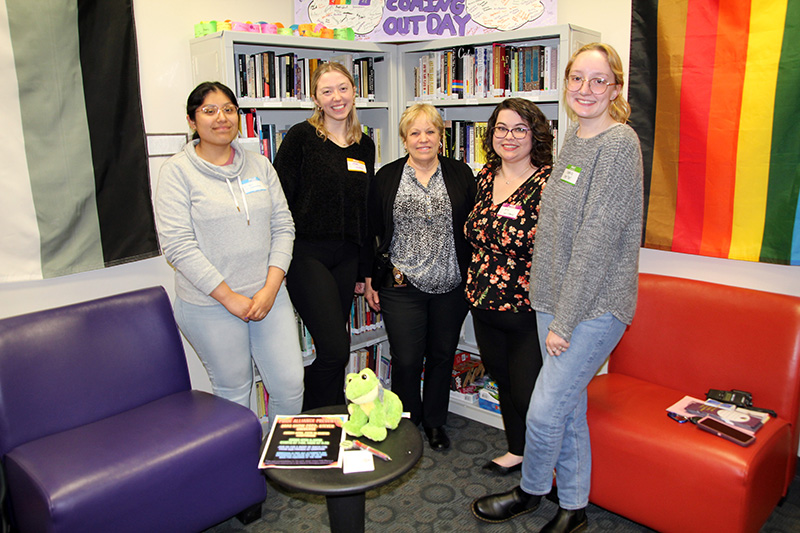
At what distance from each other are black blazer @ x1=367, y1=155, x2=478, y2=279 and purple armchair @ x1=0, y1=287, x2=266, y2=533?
95 cm

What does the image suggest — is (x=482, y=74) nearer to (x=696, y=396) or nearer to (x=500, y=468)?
(x=696, y=396)

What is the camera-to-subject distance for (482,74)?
3.03 meters

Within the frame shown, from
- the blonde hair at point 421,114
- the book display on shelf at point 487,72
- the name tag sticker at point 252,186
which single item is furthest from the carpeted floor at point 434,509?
the book display on shelf at point 487,72

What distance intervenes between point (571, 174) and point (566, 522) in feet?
4.05

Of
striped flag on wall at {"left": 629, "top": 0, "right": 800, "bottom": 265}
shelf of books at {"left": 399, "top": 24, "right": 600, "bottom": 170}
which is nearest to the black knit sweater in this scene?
shelf of books at {"left": 399, "top": 24, "right": 600, "bottom": 170}

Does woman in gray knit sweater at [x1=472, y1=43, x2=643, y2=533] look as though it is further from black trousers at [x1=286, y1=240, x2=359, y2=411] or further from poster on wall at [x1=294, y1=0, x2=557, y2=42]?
poster on wall at [x1=294, y1=0, x2=557, y2=42]

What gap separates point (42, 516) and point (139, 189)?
4.62 ft

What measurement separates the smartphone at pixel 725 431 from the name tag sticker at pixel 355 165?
5.40ft

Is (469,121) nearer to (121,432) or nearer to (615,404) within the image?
(615,404)

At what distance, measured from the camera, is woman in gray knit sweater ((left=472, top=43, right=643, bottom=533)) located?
1750 millimetres

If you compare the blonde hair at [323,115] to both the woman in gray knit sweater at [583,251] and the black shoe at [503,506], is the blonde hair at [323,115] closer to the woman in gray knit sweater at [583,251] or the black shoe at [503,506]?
the woman in gray knit sweater at [583,251]

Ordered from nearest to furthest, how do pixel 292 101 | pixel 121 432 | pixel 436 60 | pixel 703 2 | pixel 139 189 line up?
pixel 121 432 < pixel 703 2 < pixel 139 189 < pixel 292 101 < pixel 436 60

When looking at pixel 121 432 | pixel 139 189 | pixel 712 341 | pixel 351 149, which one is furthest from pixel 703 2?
pixel 121 432

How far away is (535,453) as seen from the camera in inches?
81.8
